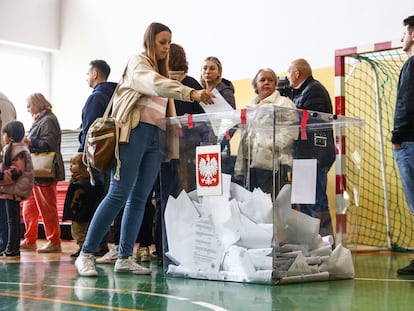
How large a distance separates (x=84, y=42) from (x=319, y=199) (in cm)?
643

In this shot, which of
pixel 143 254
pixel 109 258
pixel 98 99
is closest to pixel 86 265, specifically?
pixel 109 258

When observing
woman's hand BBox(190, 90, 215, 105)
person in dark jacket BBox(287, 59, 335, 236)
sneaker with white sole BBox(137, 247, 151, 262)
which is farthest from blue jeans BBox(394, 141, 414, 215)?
sneaker with white sole BBox(137, 247, 151, 262)

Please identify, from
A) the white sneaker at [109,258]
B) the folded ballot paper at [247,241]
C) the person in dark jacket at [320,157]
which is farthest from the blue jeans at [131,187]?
the person in dark jacket at [320,157]

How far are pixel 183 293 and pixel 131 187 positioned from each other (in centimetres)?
88

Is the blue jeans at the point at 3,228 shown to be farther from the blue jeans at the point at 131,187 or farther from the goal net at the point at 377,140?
the goal net at the point at 377,140

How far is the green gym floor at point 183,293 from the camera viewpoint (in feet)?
10.2

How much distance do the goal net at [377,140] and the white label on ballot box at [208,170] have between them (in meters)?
2.58

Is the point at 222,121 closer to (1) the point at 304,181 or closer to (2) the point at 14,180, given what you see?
(1) the point at 304,181

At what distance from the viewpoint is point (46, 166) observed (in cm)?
610

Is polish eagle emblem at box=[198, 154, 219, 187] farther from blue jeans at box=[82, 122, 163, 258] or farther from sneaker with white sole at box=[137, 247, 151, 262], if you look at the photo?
sneaker with white sole at box=[137, 247, 151, 262]

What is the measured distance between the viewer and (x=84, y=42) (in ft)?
32.1

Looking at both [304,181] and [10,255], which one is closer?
[304,181]

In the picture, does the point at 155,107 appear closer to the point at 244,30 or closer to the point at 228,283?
the point at 228,283

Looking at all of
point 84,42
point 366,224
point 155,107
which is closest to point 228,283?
point 155,107
